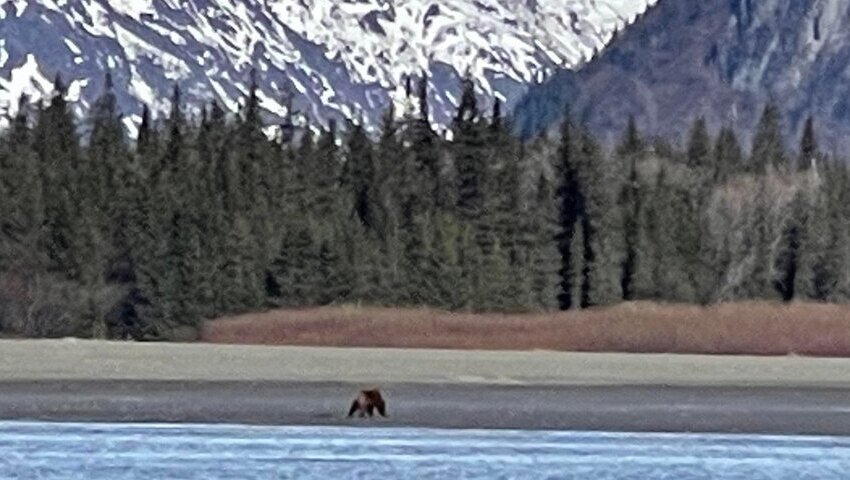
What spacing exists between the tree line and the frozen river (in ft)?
147

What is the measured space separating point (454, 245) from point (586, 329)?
1781 centimetres

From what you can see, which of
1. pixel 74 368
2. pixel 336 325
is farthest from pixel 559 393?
pixel 336 325

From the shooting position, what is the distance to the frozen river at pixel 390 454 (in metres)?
30.1

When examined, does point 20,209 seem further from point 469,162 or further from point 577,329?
point 577,329

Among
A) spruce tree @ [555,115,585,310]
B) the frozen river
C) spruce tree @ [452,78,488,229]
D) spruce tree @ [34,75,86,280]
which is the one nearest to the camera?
the frozen river

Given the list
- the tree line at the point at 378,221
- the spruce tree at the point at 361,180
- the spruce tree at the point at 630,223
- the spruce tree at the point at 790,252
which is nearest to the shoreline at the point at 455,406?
the tree line at the point at 378,221

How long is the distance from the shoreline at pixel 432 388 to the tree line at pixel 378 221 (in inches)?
820

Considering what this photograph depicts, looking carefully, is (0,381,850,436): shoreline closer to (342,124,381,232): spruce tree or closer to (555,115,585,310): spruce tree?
(342,124,381,232): spruce tree

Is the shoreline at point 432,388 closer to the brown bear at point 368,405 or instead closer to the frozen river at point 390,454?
the brown bear at point 368,405

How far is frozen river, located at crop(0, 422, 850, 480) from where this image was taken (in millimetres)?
30125

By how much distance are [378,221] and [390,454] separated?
60.2 m

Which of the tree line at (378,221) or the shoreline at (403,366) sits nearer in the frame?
the shoreline at (403,366)

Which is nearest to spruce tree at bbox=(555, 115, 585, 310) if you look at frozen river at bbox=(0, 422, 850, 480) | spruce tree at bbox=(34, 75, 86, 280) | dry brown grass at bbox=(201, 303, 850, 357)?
dry brown grass at bbox=(201, 303, 850, 357)

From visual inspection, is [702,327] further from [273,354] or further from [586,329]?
[273,354]
